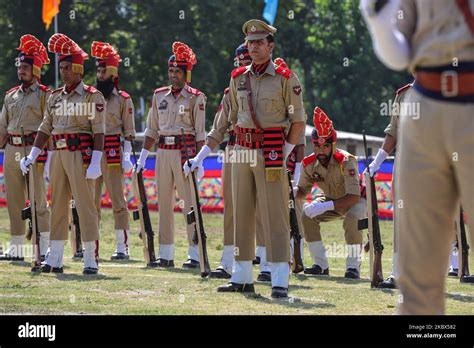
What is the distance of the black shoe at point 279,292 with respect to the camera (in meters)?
10.9

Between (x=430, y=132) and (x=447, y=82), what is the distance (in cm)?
24

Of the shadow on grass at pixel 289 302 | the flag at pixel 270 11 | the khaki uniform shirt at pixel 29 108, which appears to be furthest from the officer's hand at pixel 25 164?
the flag at pixel 270 11

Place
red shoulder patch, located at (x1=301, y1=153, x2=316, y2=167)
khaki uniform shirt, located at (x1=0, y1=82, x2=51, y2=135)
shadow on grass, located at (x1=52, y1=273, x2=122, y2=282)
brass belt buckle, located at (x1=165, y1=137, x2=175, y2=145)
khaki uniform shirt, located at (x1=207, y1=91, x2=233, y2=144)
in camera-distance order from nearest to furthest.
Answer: khaki uniform shirt, located at (x1=207, y1=91, x2=233, y2=144)
shadow on grass, located at (x1=52, y1=273, x2=122, y2=282)
red shoulder patch, located at (x1=301, y1=153, x2=316, y2=167)
khaki uniform shirt, located at (x1=0, y1=82, x2=51, y2=135)
brass belt buckle, located at (x1=165, y1=137, x2=175, y2=145)

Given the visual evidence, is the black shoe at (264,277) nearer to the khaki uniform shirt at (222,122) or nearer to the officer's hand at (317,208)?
the officer's hand at (317,208)

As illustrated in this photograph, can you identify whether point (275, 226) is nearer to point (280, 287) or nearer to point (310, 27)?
point (280, 287)

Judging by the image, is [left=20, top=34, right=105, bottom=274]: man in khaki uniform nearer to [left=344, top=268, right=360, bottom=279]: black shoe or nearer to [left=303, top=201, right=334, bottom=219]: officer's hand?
[left=303, top=201, right=334, bottom=219]: officer's hand

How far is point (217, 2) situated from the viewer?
3903 cm

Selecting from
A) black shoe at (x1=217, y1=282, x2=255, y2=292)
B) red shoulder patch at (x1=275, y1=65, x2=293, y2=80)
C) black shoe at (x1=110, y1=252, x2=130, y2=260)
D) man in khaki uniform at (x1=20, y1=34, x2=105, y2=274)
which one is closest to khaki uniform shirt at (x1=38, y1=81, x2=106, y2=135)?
man in khaki uniform at (x1=20, y1=34, x2=105, y2=274)

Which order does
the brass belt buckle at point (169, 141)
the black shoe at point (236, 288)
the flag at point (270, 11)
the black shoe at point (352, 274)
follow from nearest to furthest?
the black shoe at point (236, 288)
the black shoe at point (352, 274)
the brass belt buckle at point (169, 141)
the flag at point (270, 11)

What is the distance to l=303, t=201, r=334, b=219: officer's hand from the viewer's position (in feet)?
45.3

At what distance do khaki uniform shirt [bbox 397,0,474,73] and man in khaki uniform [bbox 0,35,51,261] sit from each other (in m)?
9.16

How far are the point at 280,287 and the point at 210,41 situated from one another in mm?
Result: 28973

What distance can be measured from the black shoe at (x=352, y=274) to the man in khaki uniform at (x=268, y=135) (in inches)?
106

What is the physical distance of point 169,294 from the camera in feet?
36.4
